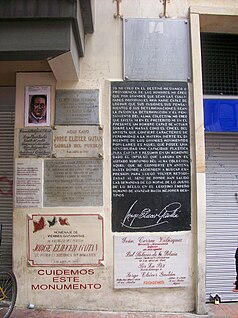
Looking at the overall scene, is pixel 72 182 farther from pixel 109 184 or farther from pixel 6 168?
pixel 6 168

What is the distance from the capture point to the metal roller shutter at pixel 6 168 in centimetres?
564

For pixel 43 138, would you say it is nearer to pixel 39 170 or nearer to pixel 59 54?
pixel 39 170

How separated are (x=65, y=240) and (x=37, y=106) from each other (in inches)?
78.7

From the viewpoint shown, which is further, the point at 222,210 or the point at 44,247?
the point at 222,210

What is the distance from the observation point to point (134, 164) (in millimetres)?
5188

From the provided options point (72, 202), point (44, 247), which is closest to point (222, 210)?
point (72, 202)

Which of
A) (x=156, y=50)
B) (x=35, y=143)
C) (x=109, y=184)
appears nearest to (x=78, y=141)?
(x=35, y=143)

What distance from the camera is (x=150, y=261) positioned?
5.11 metres

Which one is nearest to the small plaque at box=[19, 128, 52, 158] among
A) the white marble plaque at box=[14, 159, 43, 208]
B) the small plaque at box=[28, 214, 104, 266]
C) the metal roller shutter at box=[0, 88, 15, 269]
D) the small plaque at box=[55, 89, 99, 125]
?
the white marble plaque at box=[14, 159, 43, 208]

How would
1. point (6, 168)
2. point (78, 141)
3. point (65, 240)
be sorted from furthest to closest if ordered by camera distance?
point (6, 168), point (78, 141), point (65, 240)

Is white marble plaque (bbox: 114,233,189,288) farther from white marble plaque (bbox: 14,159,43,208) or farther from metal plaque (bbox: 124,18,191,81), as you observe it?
metal plaque (bbox: 124,18,191,81)

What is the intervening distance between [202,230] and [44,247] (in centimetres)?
227

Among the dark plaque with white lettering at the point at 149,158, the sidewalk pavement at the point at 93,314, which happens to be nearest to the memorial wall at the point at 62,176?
the dark plaque with white lettering at the point at 149,158
